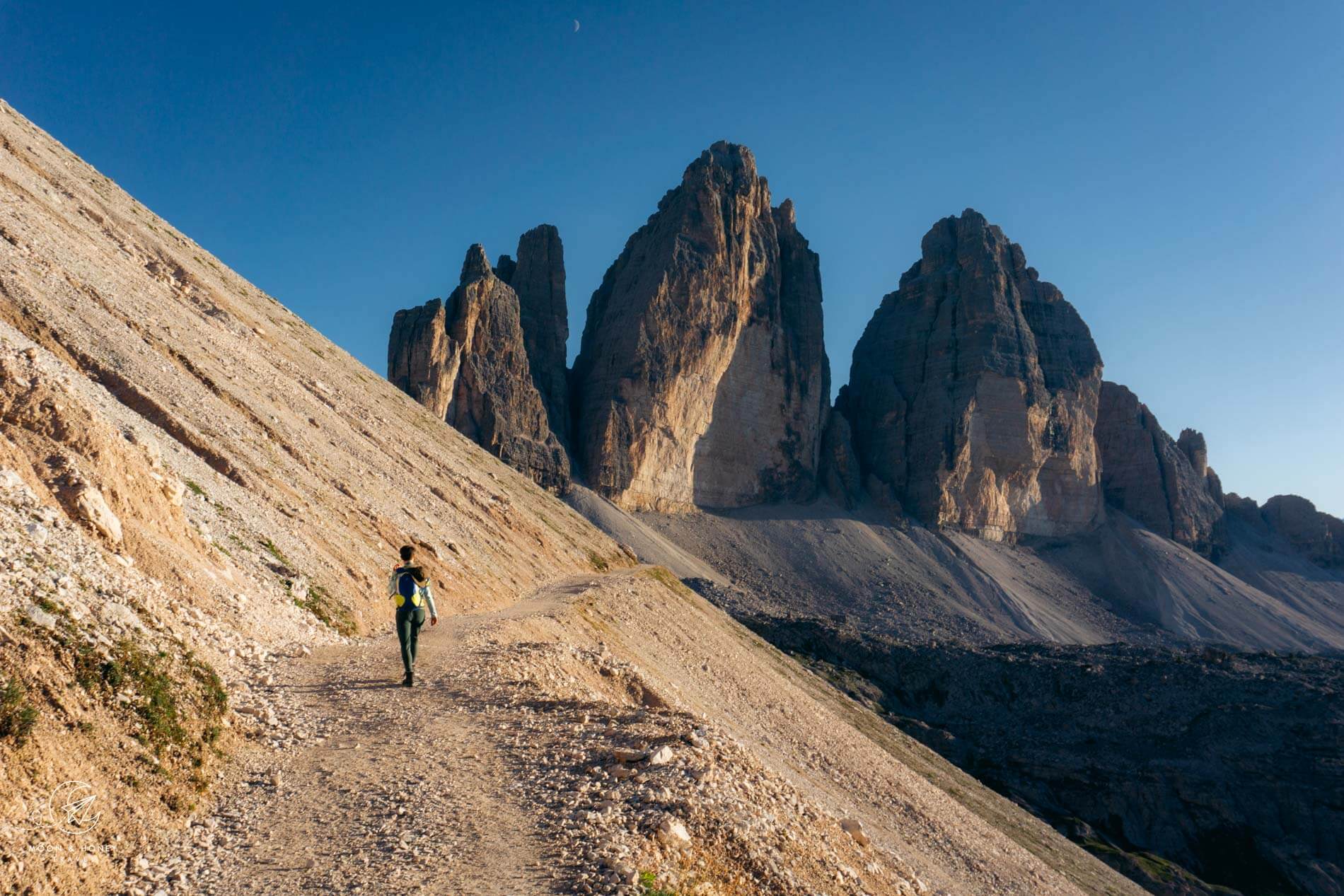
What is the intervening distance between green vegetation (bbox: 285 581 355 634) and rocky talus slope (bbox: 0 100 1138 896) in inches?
3.3

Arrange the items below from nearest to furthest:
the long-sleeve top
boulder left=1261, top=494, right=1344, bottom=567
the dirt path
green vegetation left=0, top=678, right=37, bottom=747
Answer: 1. green vegetation left=0, top=678, right=37, bottom=747
2. the dirt path
3. the long-sleeve top
4. boulder left=1261, top=494, right=1344, bottom=567

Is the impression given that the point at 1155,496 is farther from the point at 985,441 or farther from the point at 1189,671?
the point at 1189,671

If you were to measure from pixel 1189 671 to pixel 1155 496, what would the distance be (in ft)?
217

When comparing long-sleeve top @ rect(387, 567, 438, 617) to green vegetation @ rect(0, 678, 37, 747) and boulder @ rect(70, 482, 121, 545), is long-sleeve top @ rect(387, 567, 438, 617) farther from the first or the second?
green vegetation @ rect(0, 678, 37, 747)

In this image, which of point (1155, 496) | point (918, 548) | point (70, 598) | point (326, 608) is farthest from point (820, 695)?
point (1155, 496)

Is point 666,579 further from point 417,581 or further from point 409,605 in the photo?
point 409,605

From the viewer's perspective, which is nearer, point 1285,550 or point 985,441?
point 985,441

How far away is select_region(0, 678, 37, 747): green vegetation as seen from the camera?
5.33m

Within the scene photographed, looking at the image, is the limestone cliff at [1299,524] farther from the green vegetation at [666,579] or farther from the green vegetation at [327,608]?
the green vegetation at [327,608]

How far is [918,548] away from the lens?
9200cm

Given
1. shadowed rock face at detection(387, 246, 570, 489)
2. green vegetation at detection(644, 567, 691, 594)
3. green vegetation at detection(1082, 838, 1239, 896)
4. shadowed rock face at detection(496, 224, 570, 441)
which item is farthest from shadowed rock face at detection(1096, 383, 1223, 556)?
green vegetation at detection(644, 567, 691, 594)

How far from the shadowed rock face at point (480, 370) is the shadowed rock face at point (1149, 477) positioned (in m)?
75.1

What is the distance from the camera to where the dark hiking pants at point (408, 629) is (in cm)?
998

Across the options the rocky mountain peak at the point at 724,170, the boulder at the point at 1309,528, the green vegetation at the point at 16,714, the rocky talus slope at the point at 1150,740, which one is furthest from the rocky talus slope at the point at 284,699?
the boulder at the point at 1309,528
